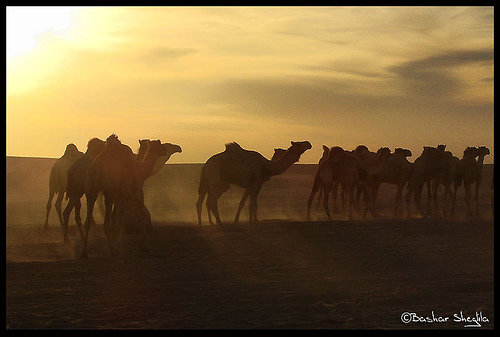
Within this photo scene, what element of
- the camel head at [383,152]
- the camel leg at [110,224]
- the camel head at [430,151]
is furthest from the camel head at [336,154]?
the camel leg at [110,224]

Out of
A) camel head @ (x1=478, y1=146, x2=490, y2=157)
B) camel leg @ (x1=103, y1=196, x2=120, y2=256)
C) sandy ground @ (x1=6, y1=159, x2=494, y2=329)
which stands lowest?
sandy ground @ (x1=6, y1=159, x2=494, y2=329)

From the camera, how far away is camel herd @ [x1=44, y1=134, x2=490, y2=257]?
14.0 meters

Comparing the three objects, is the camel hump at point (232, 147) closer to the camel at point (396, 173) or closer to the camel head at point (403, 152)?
the camel at point (396, 173)

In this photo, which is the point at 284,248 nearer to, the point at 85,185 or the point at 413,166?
the point at 85,185

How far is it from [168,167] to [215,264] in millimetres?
60292

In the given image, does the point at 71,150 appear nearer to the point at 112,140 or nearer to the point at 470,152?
the point at 112,140

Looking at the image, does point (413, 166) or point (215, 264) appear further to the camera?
point (413, 166)

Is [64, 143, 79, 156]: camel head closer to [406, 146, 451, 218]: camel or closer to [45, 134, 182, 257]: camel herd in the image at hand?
[45, 134, 182, 257]: camel herd

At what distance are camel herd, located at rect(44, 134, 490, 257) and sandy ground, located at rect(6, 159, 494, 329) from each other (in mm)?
756

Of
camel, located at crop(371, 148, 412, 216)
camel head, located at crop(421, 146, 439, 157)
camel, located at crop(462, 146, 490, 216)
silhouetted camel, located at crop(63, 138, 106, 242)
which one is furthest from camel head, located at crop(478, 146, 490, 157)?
silhouetted camel, located at crop(63, 138, 106, 242)

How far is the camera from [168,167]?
72.9 metres

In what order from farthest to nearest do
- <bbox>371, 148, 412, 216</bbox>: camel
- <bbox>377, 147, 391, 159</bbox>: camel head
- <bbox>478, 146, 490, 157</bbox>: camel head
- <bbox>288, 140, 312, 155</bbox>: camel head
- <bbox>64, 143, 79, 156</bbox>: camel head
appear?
<bbox>478, 146, 490, 157</bbox>: camel head
<bbox>371, 148, 412, 216</bbox>: camel
<bbox>377, 147, 391, 159</bbox>: camel head
<bbox>288, 140, 312, 155</bbox>: camel head
<bbox>64, 143, 79, 156</bbox>: camel head

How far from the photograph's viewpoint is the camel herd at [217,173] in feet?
46.0
